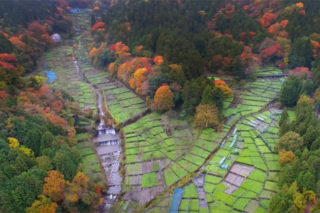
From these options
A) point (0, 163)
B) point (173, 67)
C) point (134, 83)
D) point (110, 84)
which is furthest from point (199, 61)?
point (0, 163)

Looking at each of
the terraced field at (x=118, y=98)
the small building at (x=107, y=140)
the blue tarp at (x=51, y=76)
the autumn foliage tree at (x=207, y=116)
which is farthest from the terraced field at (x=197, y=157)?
the blue tarp at (x=51, y=76)

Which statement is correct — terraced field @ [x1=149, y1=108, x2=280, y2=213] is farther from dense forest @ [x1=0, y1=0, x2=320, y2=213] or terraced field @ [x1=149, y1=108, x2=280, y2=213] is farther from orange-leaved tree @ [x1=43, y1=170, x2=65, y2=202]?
orange-leaved tree @ [x1=43, y1=170, x2=65, y2=202]

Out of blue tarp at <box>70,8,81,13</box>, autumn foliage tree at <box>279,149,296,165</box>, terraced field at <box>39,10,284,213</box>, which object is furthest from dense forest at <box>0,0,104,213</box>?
blue tarp at <box>70,8,81,13</box>

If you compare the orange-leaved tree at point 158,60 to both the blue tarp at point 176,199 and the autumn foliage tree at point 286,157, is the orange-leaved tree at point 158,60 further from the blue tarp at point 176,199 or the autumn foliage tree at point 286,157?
the autumn foliage tree at point 286,157

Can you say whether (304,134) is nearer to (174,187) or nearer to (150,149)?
(174,187)

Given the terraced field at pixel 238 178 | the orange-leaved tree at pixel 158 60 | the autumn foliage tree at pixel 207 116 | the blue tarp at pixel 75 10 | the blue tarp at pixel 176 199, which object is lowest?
the blue tarp at pixel 176 199

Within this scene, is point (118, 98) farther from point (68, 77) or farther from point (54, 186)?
point (54, 186)
